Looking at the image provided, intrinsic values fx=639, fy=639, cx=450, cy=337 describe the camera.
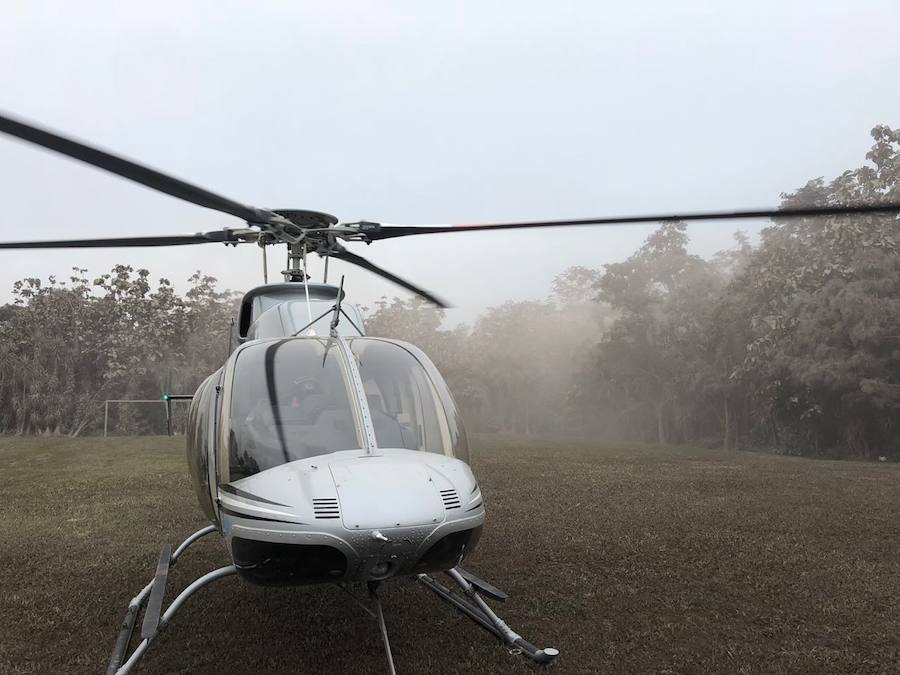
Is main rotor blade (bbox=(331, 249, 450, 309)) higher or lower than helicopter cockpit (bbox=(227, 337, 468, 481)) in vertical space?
higher

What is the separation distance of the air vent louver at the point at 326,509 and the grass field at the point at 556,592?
1614mm

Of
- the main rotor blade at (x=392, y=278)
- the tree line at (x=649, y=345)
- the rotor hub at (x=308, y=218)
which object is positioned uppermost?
the rotor hub at (x=308, y=218)

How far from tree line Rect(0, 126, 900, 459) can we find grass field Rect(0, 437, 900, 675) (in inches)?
388

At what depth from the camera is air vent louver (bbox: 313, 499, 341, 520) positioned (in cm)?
273

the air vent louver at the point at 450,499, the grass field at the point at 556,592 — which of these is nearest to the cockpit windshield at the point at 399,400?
the air vent louver at the point at 450,499

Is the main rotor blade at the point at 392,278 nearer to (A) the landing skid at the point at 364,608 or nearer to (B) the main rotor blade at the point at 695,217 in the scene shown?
(B) the main rotor blade at the point at 695,217

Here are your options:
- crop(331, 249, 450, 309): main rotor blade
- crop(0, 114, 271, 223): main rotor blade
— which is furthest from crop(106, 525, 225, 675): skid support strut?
crop(331, 249, 450, 309): main rotor blade

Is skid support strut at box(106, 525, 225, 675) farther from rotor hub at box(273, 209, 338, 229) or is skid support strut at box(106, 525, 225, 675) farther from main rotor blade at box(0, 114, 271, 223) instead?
rotor hub at box(273, 209, 338, 229)

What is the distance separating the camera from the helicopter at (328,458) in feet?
9.07

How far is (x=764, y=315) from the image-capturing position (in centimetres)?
2133

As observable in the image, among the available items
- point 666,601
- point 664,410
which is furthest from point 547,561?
point 664,410

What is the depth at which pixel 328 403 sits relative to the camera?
10.9 ft

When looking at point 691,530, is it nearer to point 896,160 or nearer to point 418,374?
point 418,374

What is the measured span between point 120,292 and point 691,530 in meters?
27.7
